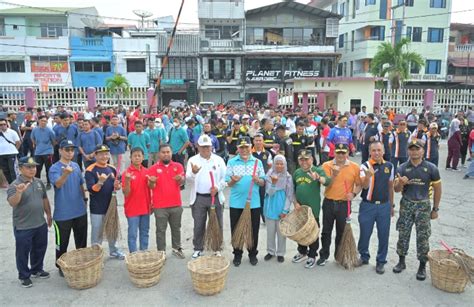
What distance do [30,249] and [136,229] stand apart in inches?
52.4

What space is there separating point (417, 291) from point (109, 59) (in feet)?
112

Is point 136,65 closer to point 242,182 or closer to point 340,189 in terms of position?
point 242,182

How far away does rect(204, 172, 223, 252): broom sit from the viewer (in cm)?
546

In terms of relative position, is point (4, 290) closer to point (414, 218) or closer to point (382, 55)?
point (414, 218)

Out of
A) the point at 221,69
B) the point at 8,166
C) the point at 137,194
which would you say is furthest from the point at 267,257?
the point at 221,69

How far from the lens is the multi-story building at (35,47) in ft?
110

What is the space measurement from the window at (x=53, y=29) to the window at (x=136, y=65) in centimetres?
641

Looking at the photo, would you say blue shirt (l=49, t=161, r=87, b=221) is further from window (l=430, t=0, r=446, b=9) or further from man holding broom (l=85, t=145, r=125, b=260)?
window (l=430, t=0, r=446, b=9)

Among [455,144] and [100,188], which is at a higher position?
[100,188]

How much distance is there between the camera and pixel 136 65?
115 ft

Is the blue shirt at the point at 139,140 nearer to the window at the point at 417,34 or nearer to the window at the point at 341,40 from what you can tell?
the window at the point at 417,34

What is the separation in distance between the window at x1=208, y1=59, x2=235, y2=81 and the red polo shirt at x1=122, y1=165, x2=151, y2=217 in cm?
3034

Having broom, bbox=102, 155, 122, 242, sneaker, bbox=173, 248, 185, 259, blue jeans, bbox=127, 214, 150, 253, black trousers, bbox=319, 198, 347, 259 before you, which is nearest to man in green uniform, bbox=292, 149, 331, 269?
black trousers, bbox=319, 198, 347, 259

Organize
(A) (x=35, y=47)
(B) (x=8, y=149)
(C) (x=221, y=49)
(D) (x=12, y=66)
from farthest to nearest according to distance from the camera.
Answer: (C) (x=221, y=49), (D) (x=12, y=66), (A) (x=35, y=47), (B) (x=8, y=149)
